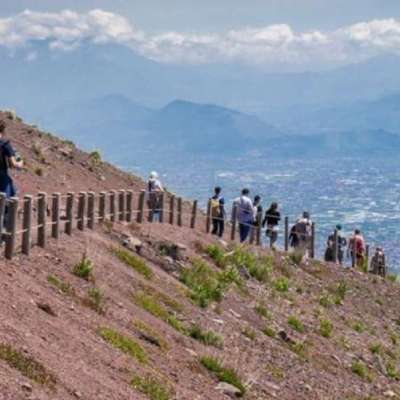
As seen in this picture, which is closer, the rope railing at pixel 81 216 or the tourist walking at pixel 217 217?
the rope railing at pixel 81 216

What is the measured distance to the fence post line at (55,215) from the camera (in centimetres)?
1872

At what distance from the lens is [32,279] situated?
51.5 ft

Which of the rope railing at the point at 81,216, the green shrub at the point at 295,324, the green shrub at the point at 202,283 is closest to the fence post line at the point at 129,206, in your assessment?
the rope railing at the point at 81,216

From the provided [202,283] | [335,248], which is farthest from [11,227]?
[335,248]

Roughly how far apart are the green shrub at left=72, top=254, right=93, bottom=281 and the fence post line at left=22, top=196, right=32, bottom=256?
3.10 ft

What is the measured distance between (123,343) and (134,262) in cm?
633

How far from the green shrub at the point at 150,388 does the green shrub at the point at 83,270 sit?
4.37 metres

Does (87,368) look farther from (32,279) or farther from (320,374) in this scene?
(320,374)

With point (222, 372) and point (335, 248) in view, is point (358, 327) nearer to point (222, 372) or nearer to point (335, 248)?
point (222, 372)

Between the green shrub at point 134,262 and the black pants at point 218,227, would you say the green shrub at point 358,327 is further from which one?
the black pants at point 218,227

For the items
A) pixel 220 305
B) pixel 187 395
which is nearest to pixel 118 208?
pixel 220 305

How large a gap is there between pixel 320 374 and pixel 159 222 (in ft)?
36.0

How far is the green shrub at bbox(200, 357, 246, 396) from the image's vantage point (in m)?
15.5

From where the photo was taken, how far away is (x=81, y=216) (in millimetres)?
21703
